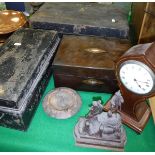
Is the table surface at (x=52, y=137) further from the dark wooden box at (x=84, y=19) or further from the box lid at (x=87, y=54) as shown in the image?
the dark wooden box at (x=84, y=19)

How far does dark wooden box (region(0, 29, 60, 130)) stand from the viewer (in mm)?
960

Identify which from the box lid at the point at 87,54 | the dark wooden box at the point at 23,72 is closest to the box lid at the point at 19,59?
the dark wooden box at the point at 23,72

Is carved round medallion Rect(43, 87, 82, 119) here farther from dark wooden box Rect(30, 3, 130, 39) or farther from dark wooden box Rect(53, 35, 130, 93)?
dark wooden box Rect(30, 3, 130, 39)

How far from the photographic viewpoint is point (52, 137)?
103 centimetres

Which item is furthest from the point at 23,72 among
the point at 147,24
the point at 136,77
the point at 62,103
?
the point at 147,24

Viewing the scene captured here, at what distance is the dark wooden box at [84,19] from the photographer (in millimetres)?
1311

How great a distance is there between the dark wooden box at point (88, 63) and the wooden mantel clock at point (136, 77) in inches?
7.3

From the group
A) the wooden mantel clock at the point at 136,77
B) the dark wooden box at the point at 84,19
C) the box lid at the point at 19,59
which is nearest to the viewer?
the wooden mantel clock at the point at 136,77

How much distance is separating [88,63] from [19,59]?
0.36 meters

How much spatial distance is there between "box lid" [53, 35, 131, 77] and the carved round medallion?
110 mm

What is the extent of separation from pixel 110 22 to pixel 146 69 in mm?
648

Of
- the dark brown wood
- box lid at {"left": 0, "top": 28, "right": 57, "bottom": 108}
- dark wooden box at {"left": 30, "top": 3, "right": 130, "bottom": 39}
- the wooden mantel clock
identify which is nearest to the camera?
the wooden mantel clock

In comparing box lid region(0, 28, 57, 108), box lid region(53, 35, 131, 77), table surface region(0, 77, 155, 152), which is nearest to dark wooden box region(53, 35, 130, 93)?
box lid region(53, 35, 131, 77)

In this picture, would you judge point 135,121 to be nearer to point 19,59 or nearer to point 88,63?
point 88,63
